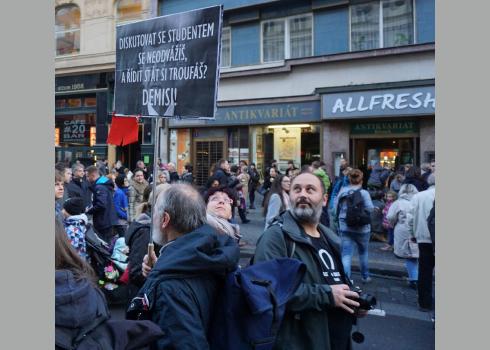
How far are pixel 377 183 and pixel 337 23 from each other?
675 centimetres

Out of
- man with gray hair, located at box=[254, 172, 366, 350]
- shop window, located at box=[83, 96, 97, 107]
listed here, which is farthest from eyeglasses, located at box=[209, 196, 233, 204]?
shop window, located at box=[83, 96, 97, 107]

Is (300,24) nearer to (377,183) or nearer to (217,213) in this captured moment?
(377,183)

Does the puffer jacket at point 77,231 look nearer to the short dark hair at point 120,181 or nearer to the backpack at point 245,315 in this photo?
the backpack at point 245,315

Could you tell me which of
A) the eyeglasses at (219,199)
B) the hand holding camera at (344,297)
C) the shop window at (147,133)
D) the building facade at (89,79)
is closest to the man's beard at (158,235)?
the hand holding camera at (344,297)

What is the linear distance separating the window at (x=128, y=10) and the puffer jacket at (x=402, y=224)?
1722 cm

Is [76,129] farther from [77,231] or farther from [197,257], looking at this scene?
[197,257]

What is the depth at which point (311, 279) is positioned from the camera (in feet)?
8.12

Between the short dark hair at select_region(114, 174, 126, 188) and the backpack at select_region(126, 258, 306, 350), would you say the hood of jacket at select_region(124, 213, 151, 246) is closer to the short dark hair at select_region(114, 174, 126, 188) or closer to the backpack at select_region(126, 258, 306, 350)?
the backpack at select_region(126, 258, 306, 350)

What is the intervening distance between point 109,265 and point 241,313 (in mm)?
3830

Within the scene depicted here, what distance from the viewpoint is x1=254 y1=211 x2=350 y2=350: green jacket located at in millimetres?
2289

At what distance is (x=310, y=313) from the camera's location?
7.76ft

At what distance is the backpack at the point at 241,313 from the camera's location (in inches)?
75.3

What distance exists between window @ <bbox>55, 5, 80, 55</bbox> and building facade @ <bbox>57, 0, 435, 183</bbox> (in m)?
6.56

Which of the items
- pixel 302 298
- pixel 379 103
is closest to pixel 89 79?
pixel 379 103
